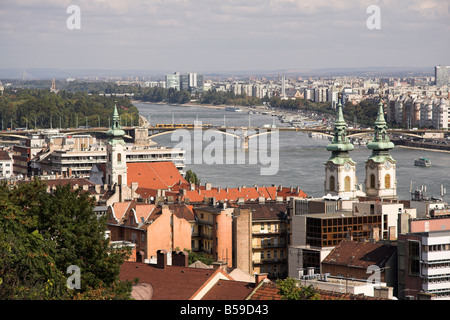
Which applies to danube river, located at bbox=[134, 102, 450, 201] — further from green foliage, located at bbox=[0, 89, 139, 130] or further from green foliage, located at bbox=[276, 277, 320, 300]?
green foliage, located at bbox=[276, 277, 320, 300]

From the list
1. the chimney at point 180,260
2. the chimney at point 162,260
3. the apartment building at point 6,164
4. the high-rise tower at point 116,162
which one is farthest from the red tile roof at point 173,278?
the apartment building at point 6,164

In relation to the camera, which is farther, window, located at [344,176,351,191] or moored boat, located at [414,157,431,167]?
moored boat, located at [414,157,431,167]

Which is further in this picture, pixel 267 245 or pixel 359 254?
pixel 267 245

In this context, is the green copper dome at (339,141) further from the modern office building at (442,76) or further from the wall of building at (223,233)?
the modern office building at (442,76)

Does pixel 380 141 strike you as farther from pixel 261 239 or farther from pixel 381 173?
pixel 261 239

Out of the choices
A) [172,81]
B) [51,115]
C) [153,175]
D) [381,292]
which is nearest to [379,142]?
[153,175]

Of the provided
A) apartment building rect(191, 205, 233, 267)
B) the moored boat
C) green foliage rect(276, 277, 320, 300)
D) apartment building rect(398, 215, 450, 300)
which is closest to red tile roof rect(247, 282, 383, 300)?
green foliage rect(276, 277, 320, 300)

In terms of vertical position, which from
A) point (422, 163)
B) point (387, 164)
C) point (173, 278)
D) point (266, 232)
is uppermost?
point (173, 278)

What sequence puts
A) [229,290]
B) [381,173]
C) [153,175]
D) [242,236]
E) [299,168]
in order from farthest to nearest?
[299,168]
[153,175]
[381,173]
[242,236]
[229,290]

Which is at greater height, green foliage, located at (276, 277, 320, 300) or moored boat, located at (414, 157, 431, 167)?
green foliage, located at (276, 277, 320, 300)
